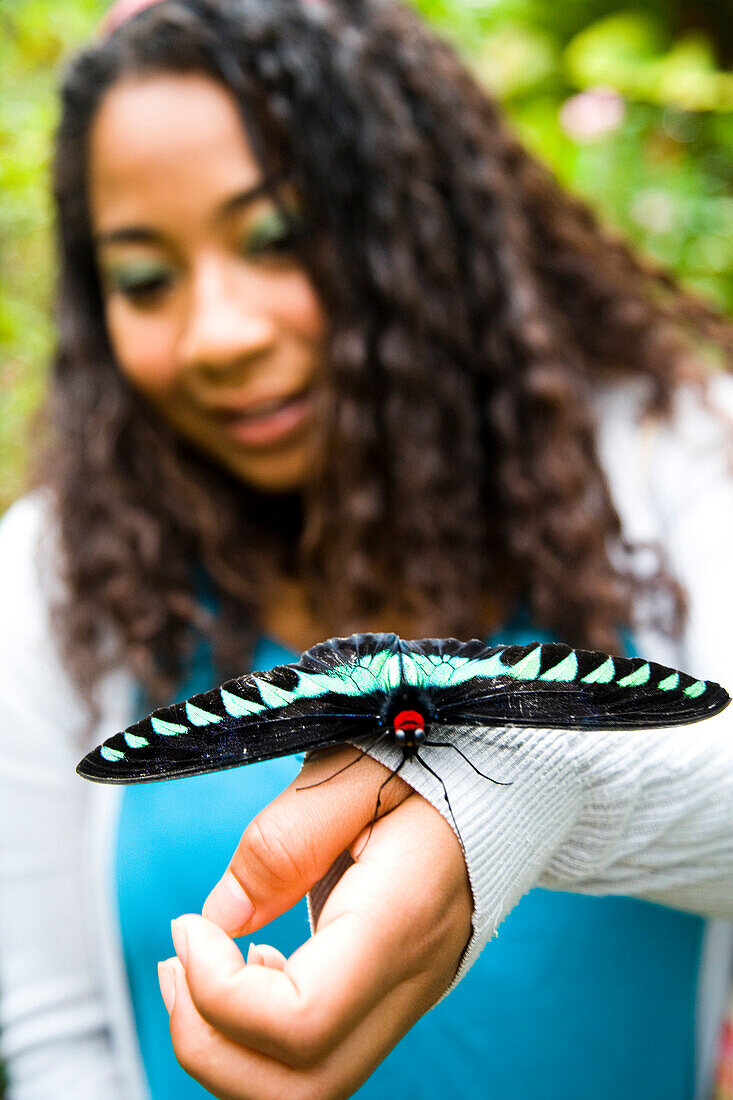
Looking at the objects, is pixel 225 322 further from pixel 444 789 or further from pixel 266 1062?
pixel 266 1062

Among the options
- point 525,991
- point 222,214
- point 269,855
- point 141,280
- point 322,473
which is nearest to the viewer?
point 269,855

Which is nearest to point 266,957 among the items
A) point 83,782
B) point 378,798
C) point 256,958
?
point 256,958

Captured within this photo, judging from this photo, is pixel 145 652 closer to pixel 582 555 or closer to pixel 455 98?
pixel 582 555

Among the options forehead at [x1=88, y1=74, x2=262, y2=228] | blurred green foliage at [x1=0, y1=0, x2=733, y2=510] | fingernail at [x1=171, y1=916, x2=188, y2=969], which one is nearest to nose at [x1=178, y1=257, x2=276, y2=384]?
forehead at [x1=88, y1=74, x2=262, y2=228]

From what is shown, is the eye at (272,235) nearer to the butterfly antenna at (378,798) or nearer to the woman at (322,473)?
the woman at (322,473)

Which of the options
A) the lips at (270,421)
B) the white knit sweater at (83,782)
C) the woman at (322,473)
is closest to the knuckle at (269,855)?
the woman at (322,473)

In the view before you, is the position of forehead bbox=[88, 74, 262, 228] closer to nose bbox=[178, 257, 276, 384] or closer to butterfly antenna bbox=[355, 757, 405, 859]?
nose bbox=[178, 257, 276, 384]

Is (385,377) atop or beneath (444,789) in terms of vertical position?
atop
